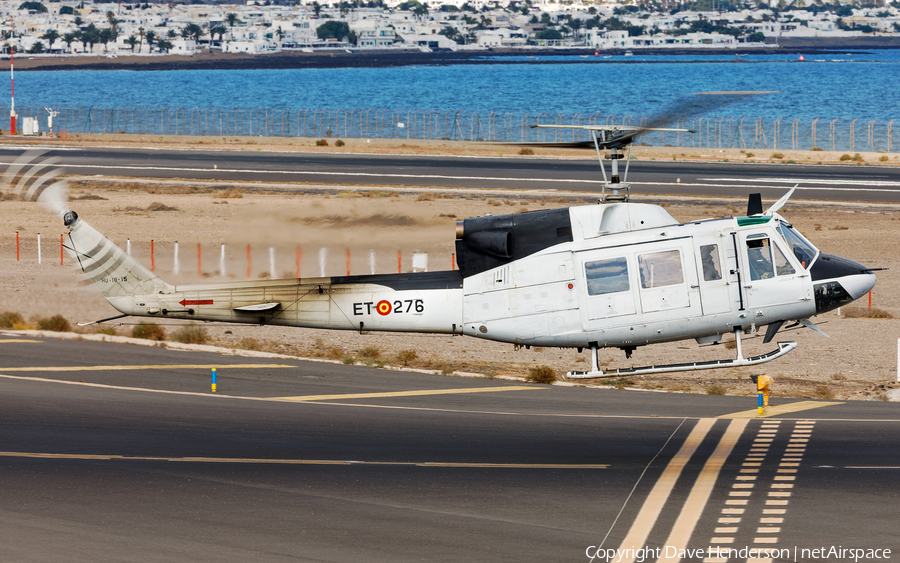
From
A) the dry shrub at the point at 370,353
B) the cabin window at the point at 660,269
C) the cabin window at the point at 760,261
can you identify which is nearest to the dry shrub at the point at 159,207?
the dry shrub at the point at 370,353

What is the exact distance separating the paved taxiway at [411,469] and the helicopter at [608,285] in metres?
2.55

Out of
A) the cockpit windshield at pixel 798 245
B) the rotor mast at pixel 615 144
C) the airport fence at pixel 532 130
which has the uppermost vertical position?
the airport fence at pixel 532 130

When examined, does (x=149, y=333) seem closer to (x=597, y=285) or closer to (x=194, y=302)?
(x=194, y=302)

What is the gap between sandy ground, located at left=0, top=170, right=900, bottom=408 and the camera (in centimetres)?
2441

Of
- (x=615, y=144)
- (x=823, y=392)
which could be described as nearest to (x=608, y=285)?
(x=615, y=144)

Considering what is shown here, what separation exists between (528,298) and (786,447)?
6.55m

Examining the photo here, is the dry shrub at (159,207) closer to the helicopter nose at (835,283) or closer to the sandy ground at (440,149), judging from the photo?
the sandy ground at (440,149)

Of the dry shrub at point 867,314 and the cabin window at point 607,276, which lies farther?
the dry shrub at point 867,314

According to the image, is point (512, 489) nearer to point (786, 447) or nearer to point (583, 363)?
→ point (786, 447)

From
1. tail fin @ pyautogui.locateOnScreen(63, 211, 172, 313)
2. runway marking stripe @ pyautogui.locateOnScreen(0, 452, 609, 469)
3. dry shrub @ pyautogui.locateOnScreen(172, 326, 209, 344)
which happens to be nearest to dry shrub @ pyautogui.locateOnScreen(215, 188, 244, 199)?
dry shrub @ pyautogui.locateOnScreen(172, 326, 209, 344)

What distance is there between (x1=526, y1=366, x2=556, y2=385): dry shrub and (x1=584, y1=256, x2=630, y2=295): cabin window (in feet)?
30.1

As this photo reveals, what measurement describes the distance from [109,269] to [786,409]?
16719mm

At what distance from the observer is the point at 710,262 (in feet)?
68.0

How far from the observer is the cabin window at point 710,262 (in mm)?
20625
